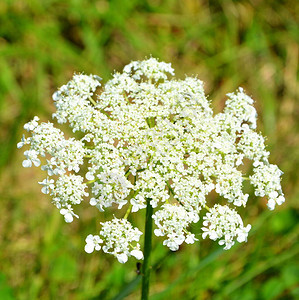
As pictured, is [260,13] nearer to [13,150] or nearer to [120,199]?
[13,150]

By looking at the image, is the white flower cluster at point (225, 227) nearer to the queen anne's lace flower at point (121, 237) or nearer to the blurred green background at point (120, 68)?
the queen anne's lace flower at point (121, 237)

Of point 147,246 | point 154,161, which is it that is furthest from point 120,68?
point 147,246

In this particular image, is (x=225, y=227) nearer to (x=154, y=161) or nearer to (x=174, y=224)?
(x=174, y=224)

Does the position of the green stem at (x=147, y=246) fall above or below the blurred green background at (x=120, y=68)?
below

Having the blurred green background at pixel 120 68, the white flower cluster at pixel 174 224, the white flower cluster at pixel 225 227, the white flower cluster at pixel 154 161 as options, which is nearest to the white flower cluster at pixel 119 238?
the white flower cluster at pixel 154 161

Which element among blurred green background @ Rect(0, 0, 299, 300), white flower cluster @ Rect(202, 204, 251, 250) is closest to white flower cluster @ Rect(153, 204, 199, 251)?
white flower cluster @ Rect(202, 204, 251, 250)
